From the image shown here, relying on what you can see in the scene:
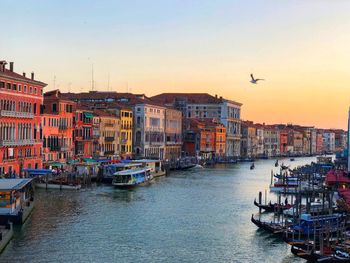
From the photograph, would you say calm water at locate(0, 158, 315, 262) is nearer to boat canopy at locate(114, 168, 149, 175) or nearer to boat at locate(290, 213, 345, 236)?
boat at locate(290, 213, 345, 236)

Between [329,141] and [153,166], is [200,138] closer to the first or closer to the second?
[153,166]

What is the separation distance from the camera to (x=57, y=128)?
31812mm

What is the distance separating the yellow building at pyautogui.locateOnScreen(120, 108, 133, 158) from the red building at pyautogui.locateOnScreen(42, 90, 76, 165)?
779cm

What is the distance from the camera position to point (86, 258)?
1316cm

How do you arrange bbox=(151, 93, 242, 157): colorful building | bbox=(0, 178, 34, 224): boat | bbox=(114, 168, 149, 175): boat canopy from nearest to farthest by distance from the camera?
bbox=(0, 178, 34, 224): boat
bbox=(114, 168, 149, 175): boat canopy
bbox=(151, 93, 242, 157): colorful building

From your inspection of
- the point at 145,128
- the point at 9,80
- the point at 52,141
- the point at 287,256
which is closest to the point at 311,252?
the point at 287,256

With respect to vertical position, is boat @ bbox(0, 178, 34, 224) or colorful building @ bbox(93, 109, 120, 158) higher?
colorful building @ bbox(93, 109, 120, 158)

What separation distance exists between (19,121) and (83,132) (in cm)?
869

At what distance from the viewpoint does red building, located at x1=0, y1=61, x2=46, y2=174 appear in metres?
25.3

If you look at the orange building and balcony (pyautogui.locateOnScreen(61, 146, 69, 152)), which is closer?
balcony (pyautogui.locateOnScreen(61, 146, 69, 152))

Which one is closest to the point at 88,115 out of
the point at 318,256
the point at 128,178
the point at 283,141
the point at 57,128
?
the point at 57,128

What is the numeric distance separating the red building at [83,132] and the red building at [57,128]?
789 millimetres

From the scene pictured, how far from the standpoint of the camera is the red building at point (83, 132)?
34531 millimetres

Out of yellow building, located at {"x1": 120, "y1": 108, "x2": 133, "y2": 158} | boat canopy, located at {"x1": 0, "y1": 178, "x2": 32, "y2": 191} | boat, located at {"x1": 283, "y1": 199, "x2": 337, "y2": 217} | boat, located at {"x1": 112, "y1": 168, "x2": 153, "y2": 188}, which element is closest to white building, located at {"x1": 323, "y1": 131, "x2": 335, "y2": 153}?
yellow building, located at {"x1": 120, "y1": 108, "x2": 133, "y2": 158}
